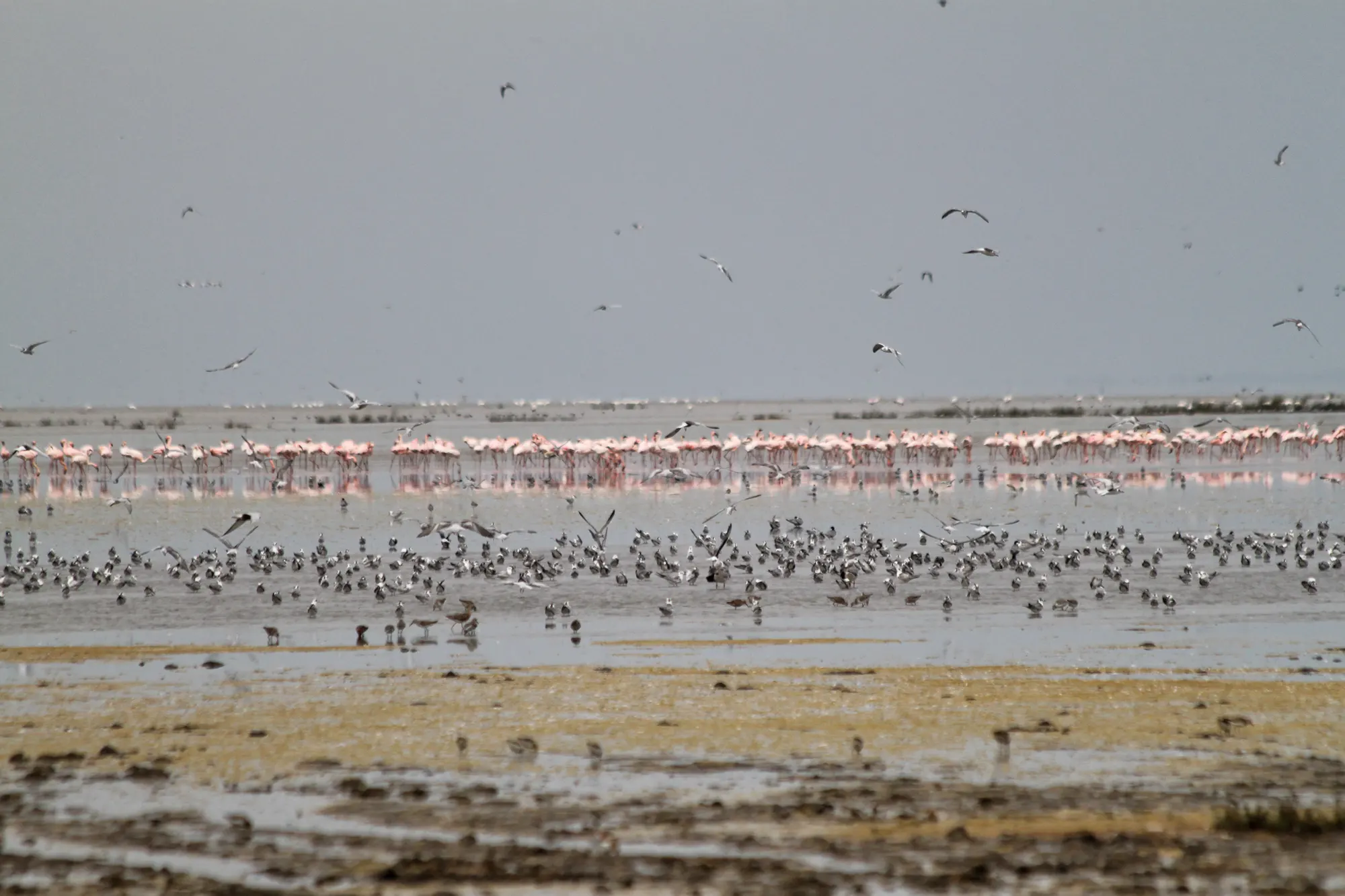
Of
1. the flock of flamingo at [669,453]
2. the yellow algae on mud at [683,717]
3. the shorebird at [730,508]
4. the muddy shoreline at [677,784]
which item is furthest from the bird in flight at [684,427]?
the muddy shoreline at [677,784]

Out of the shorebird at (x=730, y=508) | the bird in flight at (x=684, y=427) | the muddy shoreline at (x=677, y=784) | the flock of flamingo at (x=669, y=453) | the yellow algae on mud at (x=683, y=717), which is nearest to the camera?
the muddy shoreline at (x=677, y=784)

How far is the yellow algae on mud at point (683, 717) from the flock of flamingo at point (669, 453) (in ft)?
110

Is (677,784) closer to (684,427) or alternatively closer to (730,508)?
(730,508)

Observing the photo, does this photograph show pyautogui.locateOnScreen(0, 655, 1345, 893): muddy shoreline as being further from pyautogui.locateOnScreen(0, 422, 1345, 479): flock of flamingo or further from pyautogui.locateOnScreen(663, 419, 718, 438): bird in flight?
pyautogui.locateOnScreen(0, 422, 1345, 479): flock of flamingo

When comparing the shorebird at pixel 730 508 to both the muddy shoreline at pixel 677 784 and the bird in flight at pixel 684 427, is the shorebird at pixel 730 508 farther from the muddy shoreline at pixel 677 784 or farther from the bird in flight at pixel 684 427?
the muddy shoreline at pixel 677 784

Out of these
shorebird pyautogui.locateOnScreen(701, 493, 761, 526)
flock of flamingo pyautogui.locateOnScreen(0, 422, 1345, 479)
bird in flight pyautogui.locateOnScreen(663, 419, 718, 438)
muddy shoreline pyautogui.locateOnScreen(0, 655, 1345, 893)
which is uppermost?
bird in flight pyautogui.locateOnScreen(663, 419, 718, 438)

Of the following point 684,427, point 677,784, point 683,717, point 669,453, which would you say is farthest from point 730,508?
point 669,453

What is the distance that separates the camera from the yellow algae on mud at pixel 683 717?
1102 centimetres

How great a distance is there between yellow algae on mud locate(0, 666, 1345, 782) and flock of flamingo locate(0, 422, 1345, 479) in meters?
33.6

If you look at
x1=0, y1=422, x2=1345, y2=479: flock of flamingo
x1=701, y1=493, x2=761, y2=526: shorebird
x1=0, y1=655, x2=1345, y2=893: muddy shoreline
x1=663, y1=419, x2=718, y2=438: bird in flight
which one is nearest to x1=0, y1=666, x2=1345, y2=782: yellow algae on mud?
x1=0, y1=655, x2=1345, y2=893: muddy shoreline

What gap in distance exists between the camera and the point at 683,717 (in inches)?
481

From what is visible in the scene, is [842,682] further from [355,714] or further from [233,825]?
[233,825]

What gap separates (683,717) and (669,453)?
41330 mm

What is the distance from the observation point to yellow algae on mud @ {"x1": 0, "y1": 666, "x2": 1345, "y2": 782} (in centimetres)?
1102
